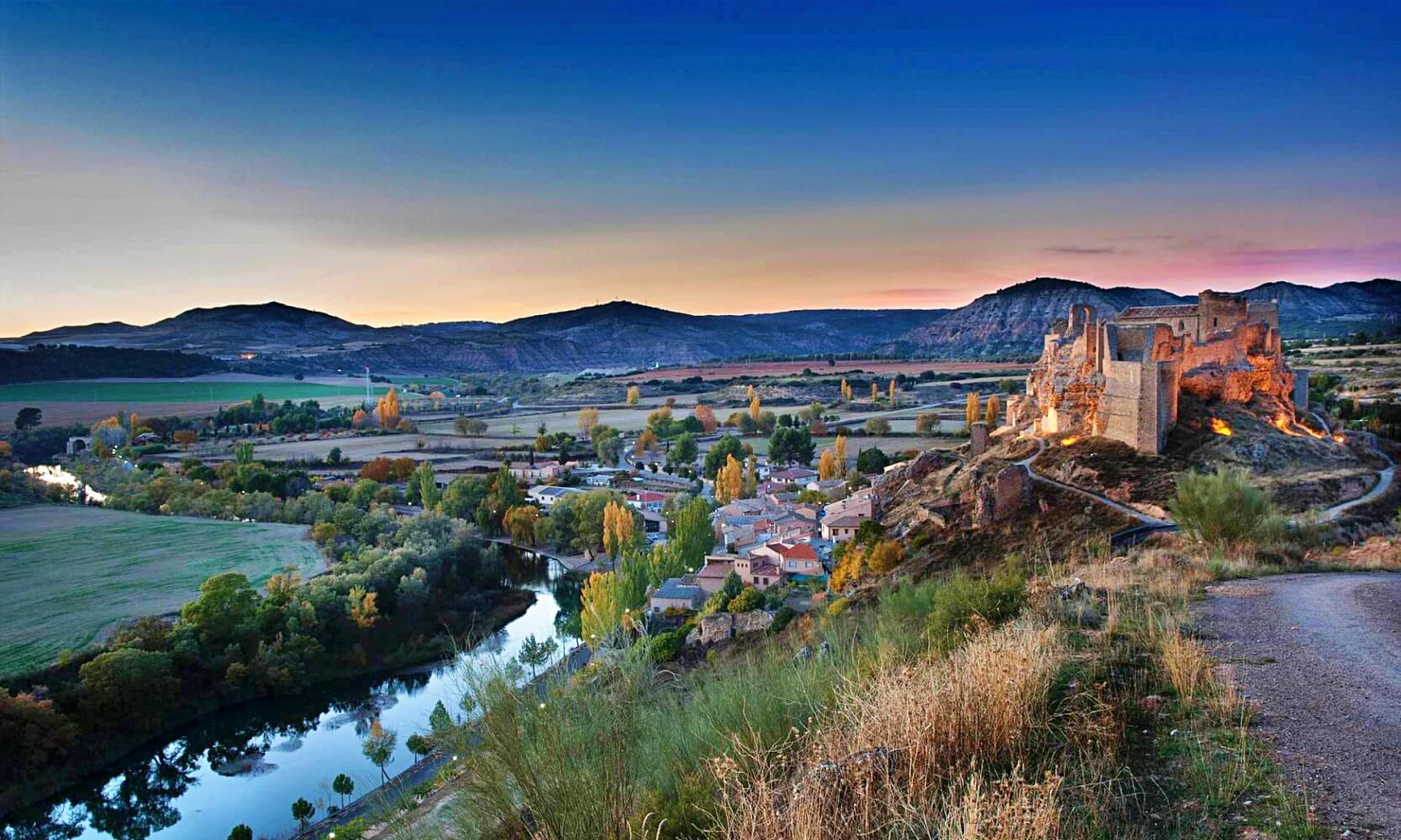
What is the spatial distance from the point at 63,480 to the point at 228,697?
111ft

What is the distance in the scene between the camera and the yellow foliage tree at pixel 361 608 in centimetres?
2103

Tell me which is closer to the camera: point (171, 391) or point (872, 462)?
point (872, 462)

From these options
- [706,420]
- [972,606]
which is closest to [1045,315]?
[706,420]

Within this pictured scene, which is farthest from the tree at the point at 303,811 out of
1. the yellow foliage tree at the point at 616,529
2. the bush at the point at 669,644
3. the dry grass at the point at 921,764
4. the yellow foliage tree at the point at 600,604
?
the yellow foliage tree at the point at 616,529

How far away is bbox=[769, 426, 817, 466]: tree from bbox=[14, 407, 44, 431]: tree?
50075 millimetres

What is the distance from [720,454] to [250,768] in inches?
1114

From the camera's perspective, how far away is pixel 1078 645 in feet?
15.4

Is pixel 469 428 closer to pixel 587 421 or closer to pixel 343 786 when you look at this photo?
pixel 587 421

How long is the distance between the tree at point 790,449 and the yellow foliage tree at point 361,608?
84.5 feet

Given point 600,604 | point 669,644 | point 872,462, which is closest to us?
point 669,644

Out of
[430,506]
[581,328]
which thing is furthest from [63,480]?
[581,328]

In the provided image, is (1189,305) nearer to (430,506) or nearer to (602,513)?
(602,513)

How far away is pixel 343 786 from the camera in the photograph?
13836 mm

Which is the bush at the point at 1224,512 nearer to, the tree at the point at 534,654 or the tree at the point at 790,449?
the tree at the point at 534,654
